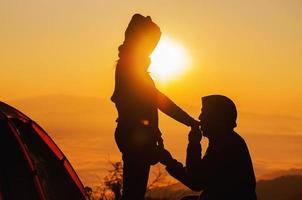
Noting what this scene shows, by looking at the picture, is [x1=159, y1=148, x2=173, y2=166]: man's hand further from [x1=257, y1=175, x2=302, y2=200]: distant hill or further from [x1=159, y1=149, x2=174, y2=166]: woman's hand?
[x1=257, y1=175, x2=302, y2=200]: distant hill

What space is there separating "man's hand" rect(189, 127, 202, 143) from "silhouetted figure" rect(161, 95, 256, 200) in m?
0.03

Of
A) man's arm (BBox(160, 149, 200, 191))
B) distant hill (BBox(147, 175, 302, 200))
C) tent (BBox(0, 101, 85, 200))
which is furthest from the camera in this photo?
distant hill (BBox(147, 175, 302, 200))

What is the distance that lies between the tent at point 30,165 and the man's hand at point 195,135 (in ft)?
18.6

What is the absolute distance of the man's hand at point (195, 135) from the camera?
7227 mm

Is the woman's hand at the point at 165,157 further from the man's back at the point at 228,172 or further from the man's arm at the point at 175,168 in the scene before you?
the man's back at the point at 228,172

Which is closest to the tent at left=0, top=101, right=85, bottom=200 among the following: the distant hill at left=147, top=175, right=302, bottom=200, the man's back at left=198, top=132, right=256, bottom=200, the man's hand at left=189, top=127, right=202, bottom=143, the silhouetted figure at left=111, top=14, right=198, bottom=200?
the silhouetted figure at left=111, top=14, right=198, bottom=200

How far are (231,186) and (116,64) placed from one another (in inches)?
80.9

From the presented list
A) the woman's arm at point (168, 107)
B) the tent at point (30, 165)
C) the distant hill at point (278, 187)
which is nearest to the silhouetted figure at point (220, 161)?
the woman's arm at point (168, 107)

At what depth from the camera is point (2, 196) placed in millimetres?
11648

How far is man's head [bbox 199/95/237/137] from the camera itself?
7.02m

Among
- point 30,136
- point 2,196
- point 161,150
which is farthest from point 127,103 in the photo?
point 30,136

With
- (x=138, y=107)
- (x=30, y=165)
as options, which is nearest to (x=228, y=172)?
(x=138, y=107)

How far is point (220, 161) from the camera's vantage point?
22.8 ft

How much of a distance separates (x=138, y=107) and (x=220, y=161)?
Result: 118 cm
